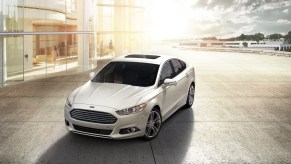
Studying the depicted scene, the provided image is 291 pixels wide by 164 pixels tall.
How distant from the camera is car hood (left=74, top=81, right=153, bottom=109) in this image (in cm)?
748

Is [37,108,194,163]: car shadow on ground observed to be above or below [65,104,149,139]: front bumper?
below

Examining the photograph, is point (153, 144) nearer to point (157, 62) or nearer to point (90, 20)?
point (157, 62)

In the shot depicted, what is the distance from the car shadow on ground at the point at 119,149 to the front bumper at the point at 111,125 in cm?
24

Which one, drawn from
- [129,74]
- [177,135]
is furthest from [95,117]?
[177,135]

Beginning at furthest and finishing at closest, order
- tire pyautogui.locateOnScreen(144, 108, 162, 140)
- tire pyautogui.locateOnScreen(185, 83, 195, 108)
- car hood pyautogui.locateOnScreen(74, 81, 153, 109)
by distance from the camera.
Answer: tire pyautogui.locateOnScreen(185, 83, 195, 108) < tire pyautogui.locateOnScreen(144, 108, 162, 140) < car hood pyautogui.locateOnScreen(74, 81, 153, 109)

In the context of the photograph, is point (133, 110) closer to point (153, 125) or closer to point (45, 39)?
point (153, 125)

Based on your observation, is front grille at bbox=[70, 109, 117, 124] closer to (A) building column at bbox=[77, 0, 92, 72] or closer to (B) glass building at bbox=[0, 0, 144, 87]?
(B) glass building at bbox=[0, 0, 144, 87]

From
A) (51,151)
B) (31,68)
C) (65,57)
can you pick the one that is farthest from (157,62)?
(65,57)

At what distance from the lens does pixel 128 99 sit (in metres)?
7.59

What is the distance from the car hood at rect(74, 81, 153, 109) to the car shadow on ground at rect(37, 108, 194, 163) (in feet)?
2.56

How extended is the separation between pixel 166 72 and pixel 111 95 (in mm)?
1822

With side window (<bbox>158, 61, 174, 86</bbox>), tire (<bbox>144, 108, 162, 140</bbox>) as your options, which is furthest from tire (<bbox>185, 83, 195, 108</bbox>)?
tire (<bbox>144, 108, 162, 140</bbox>)

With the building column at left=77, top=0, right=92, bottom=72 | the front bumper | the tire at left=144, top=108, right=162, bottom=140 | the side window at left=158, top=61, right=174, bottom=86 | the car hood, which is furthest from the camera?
the building column at left=77, top=0, right=92, bottom=72

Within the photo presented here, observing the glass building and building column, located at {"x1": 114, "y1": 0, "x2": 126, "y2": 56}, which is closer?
the glass building
